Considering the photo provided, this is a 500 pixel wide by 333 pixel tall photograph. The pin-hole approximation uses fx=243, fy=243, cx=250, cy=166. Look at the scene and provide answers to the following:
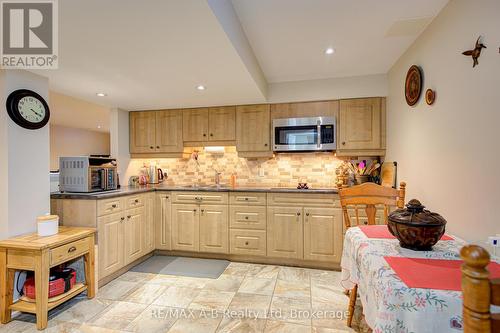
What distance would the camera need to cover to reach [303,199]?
292cm

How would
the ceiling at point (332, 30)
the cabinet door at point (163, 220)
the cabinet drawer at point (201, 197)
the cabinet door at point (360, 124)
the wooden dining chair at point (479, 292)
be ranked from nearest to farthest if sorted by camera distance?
the wooden dining chair at point (479, 292) → the ceiling at point (332, 30) → the cabinet door at point (360, 124) → the cabinet drawer at point (201, 197) → the cabinet door at point (163, 220)

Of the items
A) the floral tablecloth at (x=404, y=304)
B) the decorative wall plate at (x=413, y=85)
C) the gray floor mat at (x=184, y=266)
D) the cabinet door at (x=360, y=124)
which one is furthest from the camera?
the cabinet door at (x=360, y=124)

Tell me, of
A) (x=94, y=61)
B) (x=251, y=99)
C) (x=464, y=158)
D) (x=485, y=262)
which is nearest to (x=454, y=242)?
(x=464, y=158)

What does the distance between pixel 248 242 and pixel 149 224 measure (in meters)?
A: 1.33

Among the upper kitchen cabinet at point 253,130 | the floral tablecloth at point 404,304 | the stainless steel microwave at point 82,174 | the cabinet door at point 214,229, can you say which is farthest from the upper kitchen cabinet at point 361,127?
the stainless steel microwave at point 82,174

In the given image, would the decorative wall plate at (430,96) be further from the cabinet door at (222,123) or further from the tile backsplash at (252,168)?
the cabinet door at (222,123)

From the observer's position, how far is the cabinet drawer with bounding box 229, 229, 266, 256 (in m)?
3.03

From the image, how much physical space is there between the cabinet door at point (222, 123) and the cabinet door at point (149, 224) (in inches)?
45.7

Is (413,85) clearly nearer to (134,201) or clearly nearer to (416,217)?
(416,217)

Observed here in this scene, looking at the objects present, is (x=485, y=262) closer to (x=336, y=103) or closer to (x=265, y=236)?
(x=265, y=236)

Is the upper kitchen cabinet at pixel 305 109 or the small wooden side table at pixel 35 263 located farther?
the upper kitchen cabinet at pixel 305 109

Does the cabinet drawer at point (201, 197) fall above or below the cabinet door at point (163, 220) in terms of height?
above

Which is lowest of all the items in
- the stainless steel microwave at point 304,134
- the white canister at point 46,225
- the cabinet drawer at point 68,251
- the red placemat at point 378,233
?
the cabinet drawer at point 68,251

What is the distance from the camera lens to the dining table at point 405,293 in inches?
31.5
